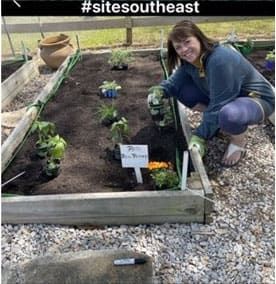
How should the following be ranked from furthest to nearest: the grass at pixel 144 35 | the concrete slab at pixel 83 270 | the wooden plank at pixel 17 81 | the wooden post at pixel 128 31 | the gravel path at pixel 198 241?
the grass at pixel 144 35
the wooden post at pixel 128 31
the wooden plank at pixel 17 81
the gravel path at pixel 198 241
the concrete slab at pixel 83 270

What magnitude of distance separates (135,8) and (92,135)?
5.02 ft

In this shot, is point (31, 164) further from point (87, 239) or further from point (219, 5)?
point (219, 5)

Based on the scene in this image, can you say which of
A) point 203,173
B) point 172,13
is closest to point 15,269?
point 203,173

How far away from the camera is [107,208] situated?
2.30 metres

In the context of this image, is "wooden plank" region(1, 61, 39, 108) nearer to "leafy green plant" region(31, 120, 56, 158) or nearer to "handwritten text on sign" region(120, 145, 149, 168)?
"leafy green plant" region(31, 120, 56, 158)

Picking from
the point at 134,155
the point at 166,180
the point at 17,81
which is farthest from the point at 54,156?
the point at 17,81

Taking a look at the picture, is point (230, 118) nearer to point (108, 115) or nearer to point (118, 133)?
point (118, 133)

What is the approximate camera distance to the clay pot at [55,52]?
494cm

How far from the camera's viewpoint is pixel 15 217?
237cm

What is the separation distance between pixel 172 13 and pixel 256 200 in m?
1.32

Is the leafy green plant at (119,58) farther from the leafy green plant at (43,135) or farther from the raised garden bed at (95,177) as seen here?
the leafy green plant at (43,135)

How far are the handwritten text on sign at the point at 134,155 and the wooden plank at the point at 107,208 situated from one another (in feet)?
0.57

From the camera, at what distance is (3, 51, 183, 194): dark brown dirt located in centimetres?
253

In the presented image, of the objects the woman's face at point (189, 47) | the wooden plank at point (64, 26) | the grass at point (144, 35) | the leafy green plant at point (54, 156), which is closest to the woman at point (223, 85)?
the woman's face at point (189, 47)
